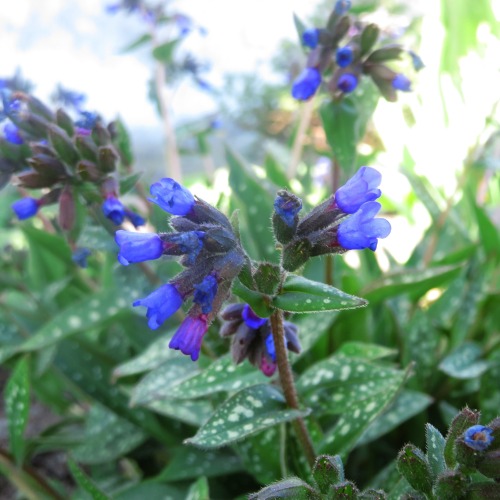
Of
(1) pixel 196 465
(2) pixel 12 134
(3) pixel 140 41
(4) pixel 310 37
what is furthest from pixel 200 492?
(3) pixel 140 41

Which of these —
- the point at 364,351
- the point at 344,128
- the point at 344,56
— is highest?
the point at 344,56

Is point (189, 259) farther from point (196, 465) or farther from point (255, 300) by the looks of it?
point (196, 465)

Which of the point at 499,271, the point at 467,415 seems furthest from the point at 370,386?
the point at 499,271

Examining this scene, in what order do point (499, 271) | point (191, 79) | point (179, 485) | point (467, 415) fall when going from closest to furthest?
point (467, 415), point (179, 485), point (499, 271), point (191, 79)

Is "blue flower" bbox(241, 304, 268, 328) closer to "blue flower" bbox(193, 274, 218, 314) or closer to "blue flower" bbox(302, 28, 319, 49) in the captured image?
"blue flower" bbox(193, 274, 218, 314)

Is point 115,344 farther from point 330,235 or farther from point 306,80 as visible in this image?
point 330,235

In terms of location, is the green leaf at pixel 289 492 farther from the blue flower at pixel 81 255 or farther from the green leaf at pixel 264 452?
the blue flower at pixel 81 255
